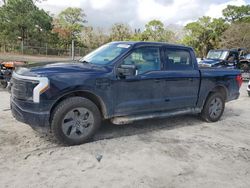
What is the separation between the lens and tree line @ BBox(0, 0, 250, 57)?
105 ft

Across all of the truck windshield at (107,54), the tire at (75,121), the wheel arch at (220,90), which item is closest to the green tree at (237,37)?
the wheel arch at (220,90)

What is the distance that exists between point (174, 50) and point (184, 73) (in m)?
0.52

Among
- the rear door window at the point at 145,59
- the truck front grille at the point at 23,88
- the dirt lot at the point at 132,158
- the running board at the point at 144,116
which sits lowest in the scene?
the dirt lot at the point at 132,158

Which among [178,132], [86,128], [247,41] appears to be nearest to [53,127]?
[86,128]

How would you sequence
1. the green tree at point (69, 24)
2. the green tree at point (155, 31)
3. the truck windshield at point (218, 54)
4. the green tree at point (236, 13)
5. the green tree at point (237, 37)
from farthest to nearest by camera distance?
the green tree at point (236, 13)
the green tree at point (155, 31)
the green tree at point (69, 24)
the green tree at point (237, 37)
the truck windshield at point (218, 54)

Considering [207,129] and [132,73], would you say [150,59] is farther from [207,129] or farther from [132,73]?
[207,129]

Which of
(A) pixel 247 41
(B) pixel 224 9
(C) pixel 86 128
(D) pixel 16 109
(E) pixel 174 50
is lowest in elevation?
(C) pixel 86 128

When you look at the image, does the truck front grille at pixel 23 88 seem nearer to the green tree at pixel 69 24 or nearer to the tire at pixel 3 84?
the tire at pixel 3 84

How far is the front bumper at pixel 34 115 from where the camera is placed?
4.02 metres

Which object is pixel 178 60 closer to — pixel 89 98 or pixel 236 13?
pixel 89 98

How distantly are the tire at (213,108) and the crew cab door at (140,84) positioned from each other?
1.56 meters

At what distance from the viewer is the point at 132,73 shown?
4.56 metres

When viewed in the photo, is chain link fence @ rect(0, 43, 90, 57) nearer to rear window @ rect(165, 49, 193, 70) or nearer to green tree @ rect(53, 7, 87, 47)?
green tree @ rect(53, 7, 87, 47)

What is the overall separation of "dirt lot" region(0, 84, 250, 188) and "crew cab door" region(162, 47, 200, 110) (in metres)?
0.58
